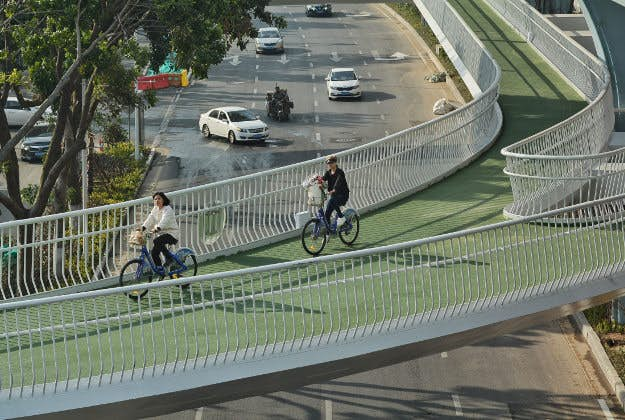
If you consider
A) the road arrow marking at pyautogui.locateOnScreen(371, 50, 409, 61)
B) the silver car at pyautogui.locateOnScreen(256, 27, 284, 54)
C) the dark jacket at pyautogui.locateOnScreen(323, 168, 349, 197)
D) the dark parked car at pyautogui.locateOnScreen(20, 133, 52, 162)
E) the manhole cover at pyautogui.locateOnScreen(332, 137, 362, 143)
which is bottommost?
the silver car at pyautogui.locateOnScreen(256, 27, 284, 54)

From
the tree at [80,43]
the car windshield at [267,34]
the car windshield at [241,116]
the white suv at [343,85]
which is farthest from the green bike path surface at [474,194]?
the car windshield at [267,34]

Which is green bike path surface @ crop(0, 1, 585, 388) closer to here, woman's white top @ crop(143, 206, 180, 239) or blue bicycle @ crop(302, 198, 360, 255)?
blue bicycle @ crop(302, 198, 360, 255)

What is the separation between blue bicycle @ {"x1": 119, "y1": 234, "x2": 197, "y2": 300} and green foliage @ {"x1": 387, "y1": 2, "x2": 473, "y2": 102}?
30920mm

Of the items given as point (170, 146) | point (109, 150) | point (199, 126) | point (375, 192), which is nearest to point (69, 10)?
point (375, 192)

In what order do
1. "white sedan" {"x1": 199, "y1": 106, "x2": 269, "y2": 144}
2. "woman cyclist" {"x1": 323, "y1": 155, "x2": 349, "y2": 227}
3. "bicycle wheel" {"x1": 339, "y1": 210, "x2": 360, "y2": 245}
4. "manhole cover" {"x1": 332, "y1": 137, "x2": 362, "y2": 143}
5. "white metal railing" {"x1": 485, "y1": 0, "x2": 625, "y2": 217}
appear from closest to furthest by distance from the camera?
1. "woman cyclist" {"x1": 323, "y1": 155, "x2": 349, "y2": 227}
2. "bicycle wheel" {"x1": 339, "y1": 210, "x2": 360, "y2": 245}
3. "white metal railing" {"x1": 485, "y1": 0, "x2": 625, "y2": 217}
4. "manhole cover" {"x1": 332, "y1": 137, "x2": 362, "y2": 143}
5. "white sedan" {"x1": 199, "y1": 106, "x2": 269, "y2": 144}

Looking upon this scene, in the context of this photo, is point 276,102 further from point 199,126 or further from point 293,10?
point 293,10

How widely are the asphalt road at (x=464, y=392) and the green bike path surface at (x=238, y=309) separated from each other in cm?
262

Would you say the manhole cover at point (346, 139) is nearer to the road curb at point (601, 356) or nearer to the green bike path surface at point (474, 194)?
the green bike path surface at point (474, 194)

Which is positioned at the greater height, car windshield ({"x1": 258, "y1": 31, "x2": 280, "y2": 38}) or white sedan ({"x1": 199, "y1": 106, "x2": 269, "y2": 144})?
white sedan ({"x1": 199, "y1": 106, "x2": 269, "y2": 144})

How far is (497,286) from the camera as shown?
1734 centimetres

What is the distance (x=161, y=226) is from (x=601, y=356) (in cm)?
926

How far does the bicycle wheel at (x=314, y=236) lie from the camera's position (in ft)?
67.5

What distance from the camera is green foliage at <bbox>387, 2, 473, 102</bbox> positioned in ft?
168

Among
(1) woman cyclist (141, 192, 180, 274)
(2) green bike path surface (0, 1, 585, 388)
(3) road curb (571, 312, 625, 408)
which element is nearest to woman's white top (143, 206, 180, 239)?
(1) woman cyclist (141, 192, 180, 274)
